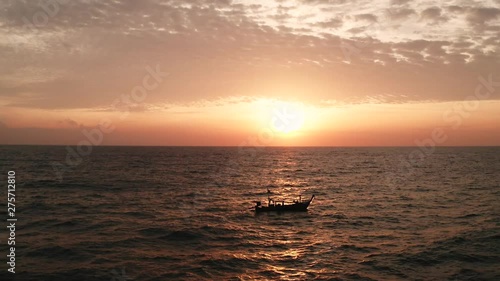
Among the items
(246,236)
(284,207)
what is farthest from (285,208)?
(246,236)

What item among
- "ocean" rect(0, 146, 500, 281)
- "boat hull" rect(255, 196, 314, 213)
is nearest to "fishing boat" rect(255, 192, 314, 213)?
"boat hull" rect(255, 196, 314, 213)

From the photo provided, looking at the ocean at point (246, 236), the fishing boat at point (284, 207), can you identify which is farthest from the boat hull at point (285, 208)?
the ocean at point (246, 236)

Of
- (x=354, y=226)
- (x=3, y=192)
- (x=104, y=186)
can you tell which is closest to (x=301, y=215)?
(x=354, y=226)

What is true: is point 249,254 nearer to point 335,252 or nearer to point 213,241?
point 213,241

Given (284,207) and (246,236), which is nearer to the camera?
(246,236)

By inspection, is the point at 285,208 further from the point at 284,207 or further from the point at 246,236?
the point at 246,236

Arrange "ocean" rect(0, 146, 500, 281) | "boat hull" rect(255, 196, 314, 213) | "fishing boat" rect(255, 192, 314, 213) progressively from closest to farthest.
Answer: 1. "ocean" rect(0, 146, 500, 281)
2. "boat hull" rect(255, 196, 314, 213)
3. "fishing boat" rect(255, 192, 314, 213)

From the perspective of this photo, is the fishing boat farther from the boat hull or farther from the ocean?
the ocean

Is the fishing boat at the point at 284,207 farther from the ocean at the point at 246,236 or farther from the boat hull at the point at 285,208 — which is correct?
the ocean at the point at 246,236

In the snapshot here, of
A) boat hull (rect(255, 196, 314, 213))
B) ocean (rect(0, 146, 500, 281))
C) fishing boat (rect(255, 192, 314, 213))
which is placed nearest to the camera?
ocean (rect(0, 146, 500, 281))

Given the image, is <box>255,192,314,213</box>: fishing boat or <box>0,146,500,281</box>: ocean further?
<box>255,192,314,213</box>: fishing boat

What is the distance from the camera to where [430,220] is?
131 feet

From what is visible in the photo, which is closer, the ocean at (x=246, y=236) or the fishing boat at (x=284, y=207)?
the ocean at (x=246, y=236)

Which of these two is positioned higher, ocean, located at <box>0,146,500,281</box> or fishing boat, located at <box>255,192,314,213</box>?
fishing boat, located at <box>255,192,314,213</box>
